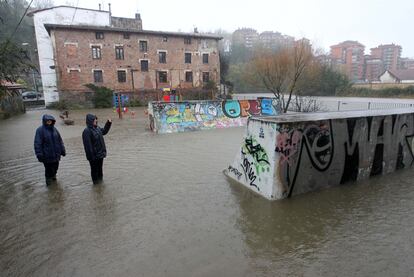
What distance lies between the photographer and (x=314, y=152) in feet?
19.0

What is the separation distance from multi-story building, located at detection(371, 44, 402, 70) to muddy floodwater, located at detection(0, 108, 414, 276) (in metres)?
115

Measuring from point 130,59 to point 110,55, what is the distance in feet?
7.73

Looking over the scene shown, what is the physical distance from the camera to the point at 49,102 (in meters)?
33.8

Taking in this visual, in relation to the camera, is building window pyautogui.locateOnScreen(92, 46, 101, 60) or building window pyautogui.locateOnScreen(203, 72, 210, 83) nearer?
building window pyautogui.locateOnScreen(92, 46, 101, 60)

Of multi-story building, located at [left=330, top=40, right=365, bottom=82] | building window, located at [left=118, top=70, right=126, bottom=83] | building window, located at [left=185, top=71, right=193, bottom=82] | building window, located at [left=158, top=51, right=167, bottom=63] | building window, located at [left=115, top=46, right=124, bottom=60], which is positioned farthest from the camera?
multi-story building, located at [left=330, top=40, right=365, bottom=82]

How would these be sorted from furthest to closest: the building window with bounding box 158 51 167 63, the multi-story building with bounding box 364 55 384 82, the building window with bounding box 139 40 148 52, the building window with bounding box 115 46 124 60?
1. the multi-story building with bounding box 364 55 384 82
2. the building window with bounding box 158 51 167 63
3. the building window with bounding box 139 40 148 52
4. the building window with bounding box 115 46 124 60

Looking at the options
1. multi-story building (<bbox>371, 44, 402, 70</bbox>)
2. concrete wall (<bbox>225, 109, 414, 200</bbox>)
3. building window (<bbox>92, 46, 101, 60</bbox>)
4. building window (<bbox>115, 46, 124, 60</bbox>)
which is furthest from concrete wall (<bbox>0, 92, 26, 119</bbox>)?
multi-story building (<bbox>371, 44, 402, 70</bbox>)

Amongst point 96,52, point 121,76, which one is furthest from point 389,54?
point 96,52

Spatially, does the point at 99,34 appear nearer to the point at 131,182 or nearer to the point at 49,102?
the point at 49,102

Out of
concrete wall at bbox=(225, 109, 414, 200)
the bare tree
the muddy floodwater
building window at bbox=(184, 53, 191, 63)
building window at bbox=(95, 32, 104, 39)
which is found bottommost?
the muddy floodwater

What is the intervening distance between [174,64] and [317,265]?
1417 inches

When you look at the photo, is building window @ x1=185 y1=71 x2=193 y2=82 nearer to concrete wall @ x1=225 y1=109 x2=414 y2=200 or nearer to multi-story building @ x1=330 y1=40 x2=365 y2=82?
concrete wall @ x1=225 y1=109 x2=414 y2=200

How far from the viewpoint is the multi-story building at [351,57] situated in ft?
294

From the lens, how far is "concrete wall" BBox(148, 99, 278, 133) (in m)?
14.2
